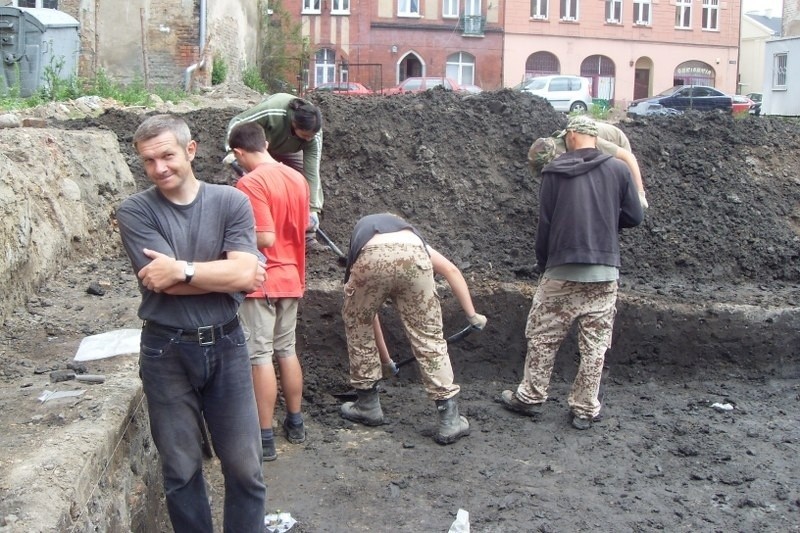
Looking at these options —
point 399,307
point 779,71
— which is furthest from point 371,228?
point 779,71

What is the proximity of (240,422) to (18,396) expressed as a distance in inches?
49.0

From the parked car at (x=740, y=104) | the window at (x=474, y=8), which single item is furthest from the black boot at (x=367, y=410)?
the window at (x=474, y=8)

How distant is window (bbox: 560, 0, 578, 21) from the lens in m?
39.0

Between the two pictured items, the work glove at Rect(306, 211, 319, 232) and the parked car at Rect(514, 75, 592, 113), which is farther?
the parked car at Rect(514, 75, 592, 113)

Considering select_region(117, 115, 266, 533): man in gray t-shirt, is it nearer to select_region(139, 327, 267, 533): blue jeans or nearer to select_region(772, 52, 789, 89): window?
select_region(139, 327, 267, 533): blue jeans

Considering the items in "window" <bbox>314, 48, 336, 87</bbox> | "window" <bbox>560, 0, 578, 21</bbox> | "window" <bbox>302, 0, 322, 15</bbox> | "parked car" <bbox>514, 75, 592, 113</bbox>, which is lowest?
"parked car" <bbox>514, 75, 592, 113</bbox>

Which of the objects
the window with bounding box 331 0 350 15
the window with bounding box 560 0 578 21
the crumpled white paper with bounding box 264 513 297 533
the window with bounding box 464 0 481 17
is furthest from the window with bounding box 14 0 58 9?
the window with bounding box 560 0 578 21

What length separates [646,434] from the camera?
17.4 feet

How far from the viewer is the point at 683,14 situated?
40.5m

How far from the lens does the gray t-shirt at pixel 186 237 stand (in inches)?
117

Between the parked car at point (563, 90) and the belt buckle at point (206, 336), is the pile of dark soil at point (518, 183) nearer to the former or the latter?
the belt buckle at point (206, 336)

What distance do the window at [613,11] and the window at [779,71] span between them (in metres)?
16.0

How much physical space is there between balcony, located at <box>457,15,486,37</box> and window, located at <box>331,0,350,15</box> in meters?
5.11

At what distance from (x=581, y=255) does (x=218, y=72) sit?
603 inches
